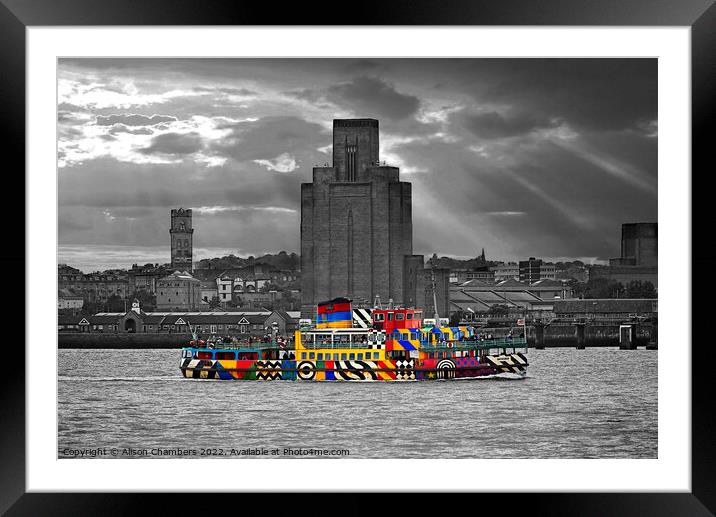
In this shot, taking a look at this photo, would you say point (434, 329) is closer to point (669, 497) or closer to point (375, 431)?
point (375, 431)

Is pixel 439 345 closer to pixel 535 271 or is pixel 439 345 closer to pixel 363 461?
pixel 363 461

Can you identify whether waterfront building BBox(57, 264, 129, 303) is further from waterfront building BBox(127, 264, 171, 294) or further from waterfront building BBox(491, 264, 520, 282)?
waterfront building BBox(491, 264, 520, 282)

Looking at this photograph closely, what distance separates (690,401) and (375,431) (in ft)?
27.9

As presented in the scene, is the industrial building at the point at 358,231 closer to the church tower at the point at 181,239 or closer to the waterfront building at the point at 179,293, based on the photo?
the waterfront building at the point at 179,293

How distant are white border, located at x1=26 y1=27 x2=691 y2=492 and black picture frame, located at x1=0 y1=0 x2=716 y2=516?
0.09 meters

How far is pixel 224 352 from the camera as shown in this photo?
950 inches

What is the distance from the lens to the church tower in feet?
107

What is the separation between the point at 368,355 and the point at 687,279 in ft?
49.8

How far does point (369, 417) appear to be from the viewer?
16.2 m

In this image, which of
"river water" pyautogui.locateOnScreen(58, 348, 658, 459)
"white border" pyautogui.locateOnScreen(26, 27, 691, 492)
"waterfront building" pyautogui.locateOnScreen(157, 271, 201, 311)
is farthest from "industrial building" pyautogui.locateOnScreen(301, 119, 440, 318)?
"white border" pyautogui.locateOnScreen(26, 27, 691, 492)

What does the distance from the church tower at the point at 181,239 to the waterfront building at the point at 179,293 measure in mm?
511

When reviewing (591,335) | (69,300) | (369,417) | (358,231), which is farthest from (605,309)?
(369,417)
